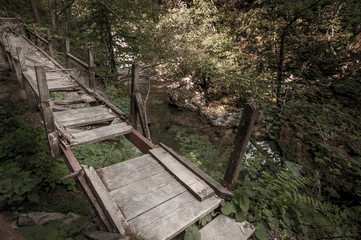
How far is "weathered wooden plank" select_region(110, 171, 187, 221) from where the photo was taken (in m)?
2.19

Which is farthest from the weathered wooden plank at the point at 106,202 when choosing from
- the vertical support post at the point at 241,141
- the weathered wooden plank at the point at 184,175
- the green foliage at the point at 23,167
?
the vertical support post at the point at 241,141

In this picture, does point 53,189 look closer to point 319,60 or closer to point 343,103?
point 343,103

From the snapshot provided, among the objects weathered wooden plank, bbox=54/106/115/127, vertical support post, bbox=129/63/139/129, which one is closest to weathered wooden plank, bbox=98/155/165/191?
vertical support post, bbox=129/63/139/129

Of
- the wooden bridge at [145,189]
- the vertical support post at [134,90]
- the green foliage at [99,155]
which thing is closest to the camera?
the wooden bridge at [145,189]

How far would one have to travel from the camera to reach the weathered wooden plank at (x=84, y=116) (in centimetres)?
388

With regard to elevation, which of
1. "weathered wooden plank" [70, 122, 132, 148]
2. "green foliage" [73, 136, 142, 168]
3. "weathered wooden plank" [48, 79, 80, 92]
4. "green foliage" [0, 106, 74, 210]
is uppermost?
"weathered wooden plank" [48, 79, 80, 92]

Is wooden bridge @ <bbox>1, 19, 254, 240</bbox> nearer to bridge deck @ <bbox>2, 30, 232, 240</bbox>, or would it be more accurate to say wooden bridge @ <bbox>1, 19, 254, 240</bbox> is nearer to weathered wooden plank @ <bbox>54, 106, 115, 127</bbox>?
bridge deck @ <bbox>2, 30, 232, 240</bbox>

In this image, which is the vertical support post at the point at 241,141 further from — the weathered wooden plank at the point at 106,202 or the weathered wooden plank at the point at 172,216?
the weathered wooden plank at the point at 106,202

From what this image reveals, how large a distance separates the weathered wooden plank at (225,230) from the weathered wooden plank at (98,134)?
2.46 meters

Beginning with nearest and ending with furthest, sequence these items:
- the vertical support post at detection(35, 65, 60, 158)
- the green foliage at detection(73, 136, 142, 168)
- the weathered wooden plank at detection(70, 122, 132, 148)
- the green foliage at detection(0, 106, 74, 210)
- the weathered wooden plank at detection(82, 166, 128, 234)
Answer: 1. the weathered wooden plank at detection(82, 166, 128, 234)
2. the green foliage at detection(0, 106, 74, 210)
3. the vertical support post at detection(35, 65, 60, 158)
4. the weathered wooden plank at detection(70, 122, 132, 148)
5. the green foliage at detection(73, 136, 142, 168)

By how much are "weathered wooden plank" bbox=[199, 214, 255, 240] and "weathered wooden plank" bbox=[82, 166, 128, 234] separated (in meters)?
0.98

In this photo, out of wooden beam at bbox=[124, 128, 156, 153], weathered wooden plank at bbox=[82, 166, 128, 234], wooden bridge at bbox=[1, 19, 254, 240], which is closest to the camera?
weathered wooden plank at bbox=[82, 166, 128, 234]

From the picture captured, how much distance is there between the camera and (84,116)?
4.16 metres

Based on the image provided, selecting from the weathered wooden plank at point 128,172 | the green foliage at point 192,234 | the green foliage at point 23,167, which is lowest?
the green foliage at point 23,167
